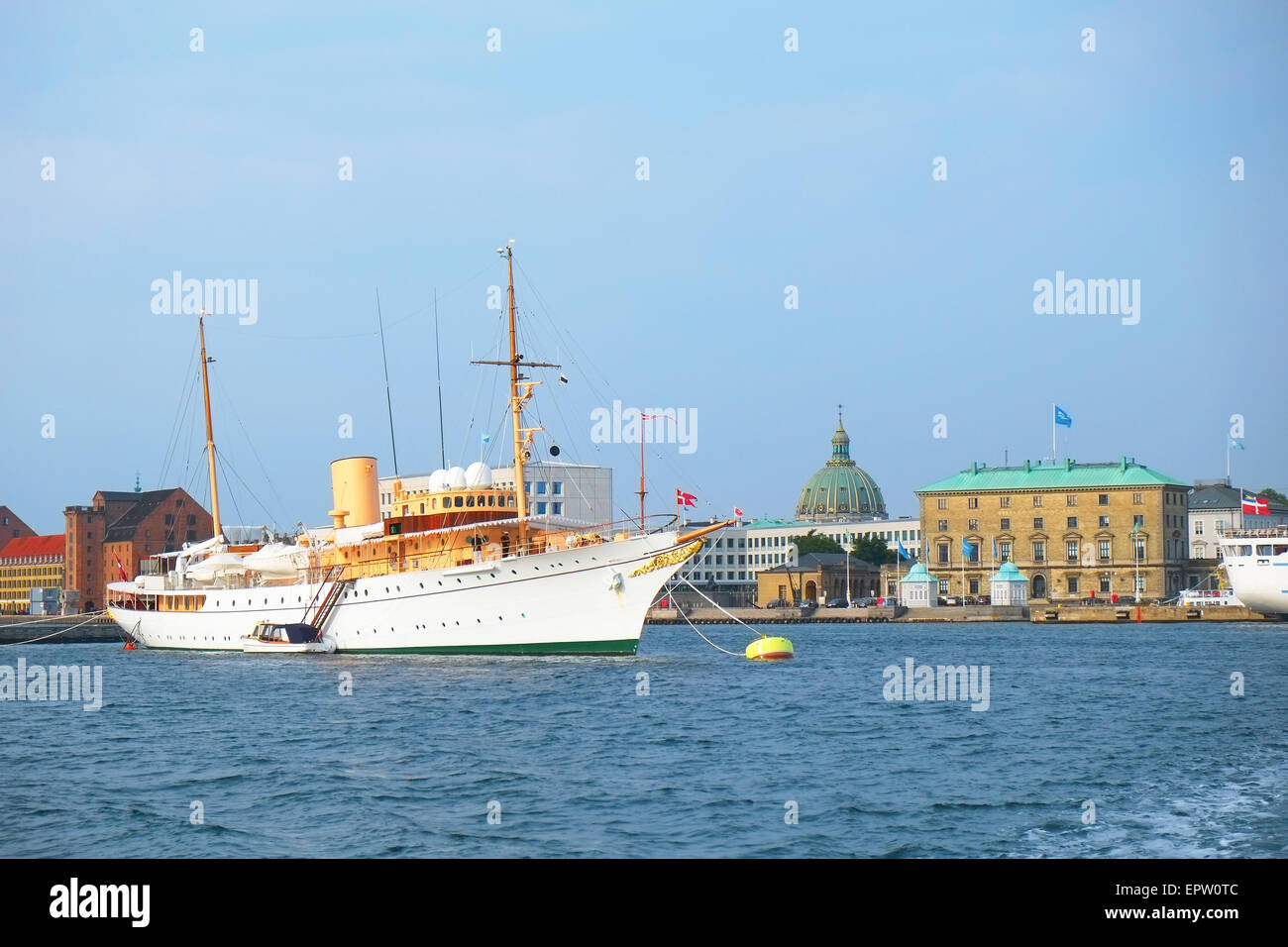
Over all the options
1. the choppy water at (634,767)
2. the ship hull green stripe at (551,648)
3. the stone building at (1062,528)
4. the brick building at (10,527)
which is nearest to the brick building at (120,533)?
the brick building at (10,527)

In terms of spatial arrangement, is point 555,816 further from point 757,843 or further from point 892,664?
point 892,664

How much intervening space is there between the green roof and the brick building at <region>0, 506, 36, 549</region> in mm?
123773

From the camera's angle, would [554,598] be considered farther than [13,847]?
Yes

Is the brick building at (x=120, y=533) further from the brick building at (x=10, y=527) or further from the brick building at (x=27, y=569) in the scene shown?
the brick building at (x=10, y=527)

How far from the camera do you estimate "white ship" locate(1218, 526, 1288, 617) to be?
101562 mm

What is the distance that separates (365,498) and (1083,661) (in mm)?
32472

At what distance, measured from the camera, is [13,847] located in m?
19.2

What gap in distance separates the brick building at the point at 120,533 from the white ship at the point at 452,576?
92.3m

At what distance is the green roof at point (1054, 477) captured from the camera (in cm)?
15775

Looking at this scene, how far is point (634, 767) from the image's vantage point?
2597cm

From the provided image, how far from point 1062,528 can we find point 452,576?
12018 centimetres

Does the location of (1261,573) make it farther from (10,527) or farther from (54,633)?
(10,527)

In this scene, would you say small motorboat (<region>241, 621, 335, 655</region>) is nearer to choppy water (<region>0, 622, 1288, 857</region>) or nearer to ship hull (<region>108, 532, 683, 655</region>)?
ship hull (<region>108, 532, 683, 655</region>)
